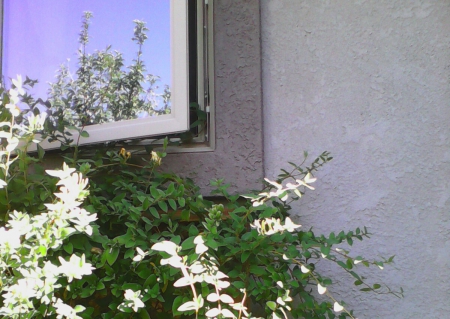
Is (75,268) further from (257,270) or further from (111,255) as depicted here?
(257,270)

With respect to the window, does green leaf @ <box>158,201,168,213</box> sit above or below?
below

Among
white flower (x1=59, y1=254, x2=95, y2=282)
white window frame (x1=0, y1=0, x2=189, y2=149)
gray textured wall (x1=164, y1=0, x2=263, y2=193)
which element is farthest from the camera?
gray textured wall (x1=164, y1=0, x2=263, y2=193)

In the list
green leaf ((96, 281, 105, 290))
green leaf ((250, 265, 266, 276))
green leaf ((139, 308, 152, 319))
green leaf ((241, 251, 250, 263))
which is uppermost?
green leaf ((241, 251, 250, 263))

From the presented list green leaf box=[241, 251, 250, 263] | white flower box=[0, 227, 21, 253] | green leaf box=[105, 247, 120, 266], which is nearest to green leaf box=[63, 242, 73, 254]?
green leaf box=[105, 247, 120, 266]

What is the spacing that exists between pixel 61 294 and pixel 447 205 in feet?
4.97

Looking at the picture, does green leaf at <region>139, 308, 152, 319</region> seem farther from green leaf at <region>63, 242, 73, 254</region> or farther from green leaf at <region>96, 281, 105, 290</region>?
green leaf at <region>63, 242, 73, 254</region>

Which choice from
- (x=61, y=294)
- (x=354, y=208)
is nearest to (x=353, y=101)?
(x=354, y=208)

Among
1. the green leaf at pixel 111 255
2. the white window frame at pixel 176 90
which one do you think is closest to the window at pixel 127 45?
the white window frame at pixel 176 90

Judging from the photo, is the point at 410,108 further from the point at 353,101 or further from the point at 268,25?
the point at 268,25

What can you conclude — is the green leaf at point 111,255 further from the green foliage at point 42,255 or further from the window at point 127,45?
the window at point 127,45

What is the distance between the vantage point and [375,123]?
1.94 m

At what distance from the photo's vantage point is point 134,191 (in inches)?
66.5

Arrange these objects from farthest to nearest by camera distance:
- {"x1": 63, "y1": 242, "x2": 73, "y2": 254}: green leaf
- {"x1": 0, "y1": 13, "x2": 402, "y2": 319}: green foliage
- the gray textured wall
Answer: the gray textured wall → {"x1": 63, "y1": 242, "x2": 73, "y2": 254}: green leaf → {"x1": 0, "y1": 13, "x2": 402, "y2": 319}: green foliage

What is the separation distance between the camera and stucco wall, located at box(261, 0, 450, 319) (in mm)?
1863
